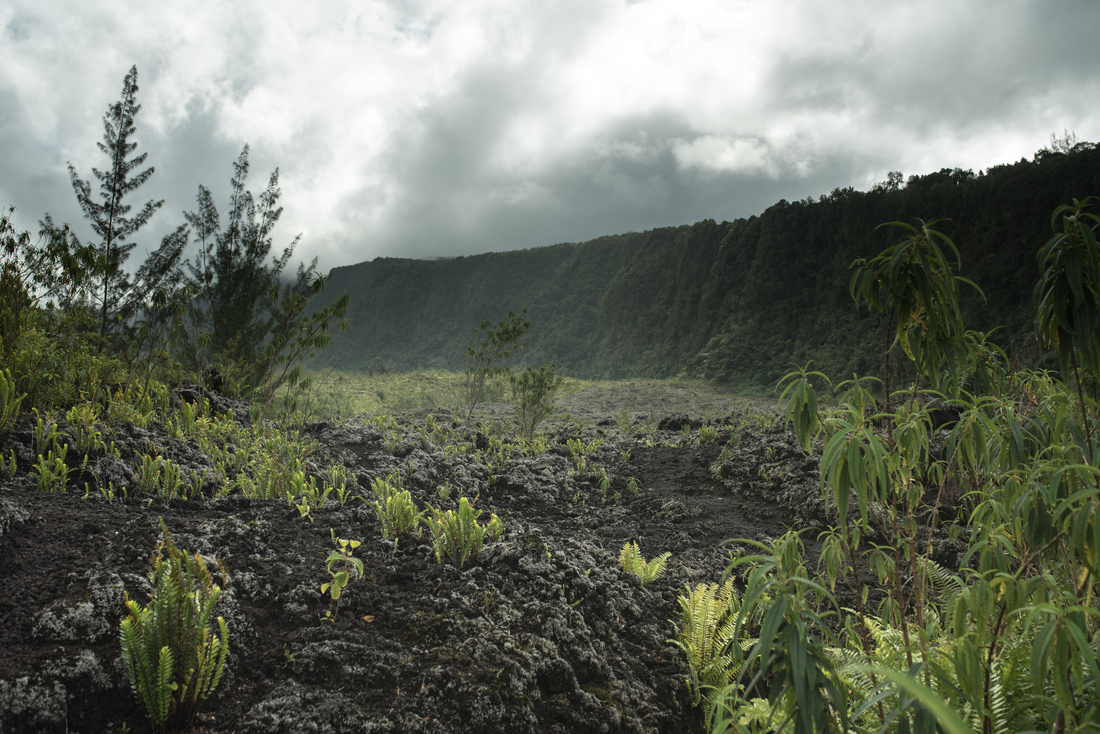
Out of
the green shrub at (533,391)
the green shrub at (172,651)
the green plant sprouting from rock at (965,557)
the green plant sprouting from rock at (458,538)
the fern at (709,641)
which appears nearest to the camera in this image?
the green plant sprouting from rock at (965,557)

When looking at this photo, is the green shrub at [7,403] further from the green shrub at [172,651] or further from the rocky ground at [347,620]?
the green shrub at [172,651]

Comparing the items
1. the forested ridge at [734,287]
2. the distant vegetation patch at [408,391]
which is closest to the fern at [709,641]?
the forested ridge at [734,287]

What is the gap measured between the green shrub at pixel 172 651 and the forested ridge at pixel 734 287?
22.5 ft

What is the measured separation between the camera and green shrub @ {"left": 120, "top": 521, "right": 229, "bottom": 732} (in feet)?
5.08

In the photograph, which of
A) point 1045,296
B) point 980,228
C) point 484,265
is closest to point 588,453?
point 1045,296

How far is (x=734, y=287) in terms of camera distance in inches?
1307

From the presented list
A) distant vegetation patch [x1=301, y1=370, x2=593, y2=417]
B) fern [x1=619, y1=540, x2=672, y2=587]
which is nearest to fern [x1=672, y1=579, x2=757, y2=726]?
fern [x1=619, y1=540, x2=672, y2=587]

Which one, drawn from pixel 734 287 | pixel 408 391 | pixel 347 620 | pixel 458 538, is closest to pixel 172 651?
pixel 347 620

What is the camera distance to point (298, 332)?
21.5ft

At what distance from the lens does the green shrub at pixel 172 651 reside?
1549 mm

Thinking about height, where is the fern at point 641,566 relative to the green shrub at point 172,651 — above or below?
below

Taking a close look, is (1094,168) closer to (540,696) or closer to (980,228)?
(980,228)

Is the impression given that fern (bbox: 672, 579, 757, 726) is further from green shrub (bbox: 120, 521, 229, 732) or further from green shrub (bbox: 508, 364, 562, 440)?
green shrub (bbox: 508, 364, 562, 440)

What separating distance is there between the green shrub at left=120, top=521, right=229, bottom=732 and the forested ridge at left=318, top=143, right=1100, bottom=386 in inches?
271
